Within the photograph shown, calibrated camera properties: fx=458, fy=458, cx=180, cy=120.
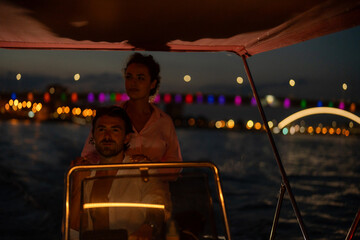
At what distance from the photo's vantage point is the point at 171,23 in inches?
149

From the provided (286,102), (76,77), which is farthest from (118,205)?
(286,102)

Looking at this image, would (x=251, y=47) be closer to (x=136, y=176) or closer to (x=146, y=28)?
(x=146, y=28)

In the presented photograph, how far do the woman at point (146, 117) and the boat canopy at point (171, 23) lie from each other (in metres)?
0.31

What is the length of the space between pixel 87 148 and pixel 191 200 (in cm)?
128

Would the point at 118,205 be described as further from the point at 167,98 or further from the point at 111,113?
the point at 167,98

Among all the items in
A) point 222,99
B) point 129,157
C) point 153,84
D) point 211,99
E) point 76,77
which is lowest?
point 129,157

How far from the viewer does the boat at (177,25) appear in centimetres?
317

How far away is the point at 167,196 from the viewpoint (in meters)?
3.08

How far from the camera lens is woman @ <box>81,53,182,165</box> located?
164 inches

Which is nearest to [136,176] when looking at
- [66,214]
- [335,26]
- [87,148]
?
[66,214]

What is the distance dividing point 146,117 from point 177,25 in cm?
93

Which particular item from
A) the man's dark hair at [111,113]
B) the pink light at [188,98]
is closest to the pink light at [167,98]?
the pink light at [188,98]

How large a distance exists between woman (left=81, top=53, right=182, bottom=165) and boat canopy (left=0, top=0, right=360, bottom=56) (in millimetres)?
307

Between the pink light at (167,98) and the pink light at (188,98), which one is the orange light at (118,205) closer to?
the pink light at (167,98)
